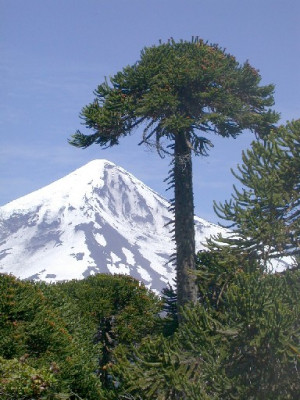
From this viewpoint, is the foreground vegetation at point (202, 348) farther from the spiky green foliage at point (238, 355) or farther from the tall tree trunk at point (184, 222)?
the tall tree trunk at point (184, 222)

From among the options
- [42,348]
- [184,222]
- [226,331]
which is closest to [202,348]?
[226,331]

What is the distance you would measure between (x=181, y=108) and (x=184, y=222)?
4.19 m

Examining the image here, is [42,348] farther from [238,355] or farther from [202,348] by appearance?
[238,355]

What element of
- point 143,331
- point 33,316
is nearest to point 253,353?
point 33,316

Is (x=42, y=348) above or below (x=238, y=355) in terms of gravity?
above

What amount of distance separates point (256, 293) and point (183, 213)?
6499mm

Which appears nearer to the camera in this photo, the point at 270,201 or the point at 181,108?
the point at 270,201

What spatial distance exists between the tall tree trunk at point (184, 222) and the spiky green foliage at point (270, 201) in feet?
9.42

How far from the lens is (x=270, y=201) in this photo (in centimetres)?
1573

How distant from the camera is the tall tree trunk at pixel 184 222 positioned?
1845 cm

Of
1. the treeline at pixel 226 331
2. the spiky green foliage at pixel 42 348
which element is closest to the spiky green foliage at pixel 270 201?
the treeline at pixel 226 331

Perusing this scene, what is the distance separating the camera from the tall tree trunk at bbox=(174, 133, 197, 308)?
727 inches

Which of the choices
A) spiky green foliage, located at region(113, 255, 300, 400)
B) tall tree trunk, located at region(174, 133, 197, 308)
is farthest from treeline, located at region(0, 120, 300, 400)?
tall tree trunk, located at region(174, 133, 197, 308)

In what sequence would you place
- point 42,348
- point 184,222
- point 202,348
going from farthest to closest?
point 184,222 < point 42,348 < point 202,348
